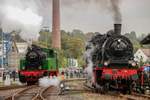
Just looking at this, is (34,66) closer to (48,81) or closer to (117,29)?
(48,81)

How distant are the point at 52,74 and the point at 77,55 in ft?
285

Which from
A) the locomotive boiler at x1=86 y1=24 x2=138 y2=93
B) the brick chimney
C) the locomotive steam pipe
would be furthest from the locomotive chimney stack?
the brick chimney

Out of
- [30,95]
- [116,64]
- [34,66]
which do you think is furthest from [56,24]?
[30,95]

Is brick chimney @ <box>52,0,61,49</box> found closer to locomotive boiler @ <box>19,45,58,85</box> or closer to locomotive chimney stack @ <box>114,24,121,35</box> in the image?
locomotive boiler @ <box>19,45,58,85</box>

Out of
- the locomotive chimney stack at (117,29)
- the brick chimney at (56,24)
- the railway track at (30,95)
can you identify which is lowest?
the railway track at (30,95)

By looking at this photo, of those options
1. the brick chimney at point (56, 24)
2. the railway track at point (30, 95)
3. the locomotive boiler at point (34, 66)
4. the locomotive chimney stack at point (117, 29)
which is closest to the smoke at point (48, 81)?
the locomotive boiler at point (34, 66)

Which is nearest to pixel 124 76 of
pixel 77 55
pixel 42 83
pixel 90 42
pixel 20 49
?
pixel 90 42

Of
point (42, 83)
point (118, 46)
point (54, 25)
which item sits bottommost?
point (42, 83)

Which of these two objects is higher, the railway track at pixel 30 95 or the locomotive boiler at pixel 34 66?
the locomotive boiler at pixel 34 66

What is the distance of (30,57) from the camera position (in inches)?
1583

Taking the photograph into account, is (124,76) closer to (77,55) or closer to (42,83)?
(42,83)

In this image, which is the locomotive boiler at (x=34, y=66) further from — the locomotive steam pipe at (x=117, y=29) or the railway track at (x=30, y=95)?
the locomotive steam pipe at (x=117, y=29)

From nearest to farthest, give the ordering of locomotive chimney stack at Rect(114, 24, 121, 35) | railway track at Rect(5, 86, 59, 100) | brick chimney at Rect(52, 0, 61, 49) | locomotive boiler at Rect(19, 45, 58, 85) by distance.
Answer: railway track at Rect(5, 86, 59, 100) → locomotive chimney stack at Rect(114, 24, 121, 35) → locomotive boiler at Rect(19, 45, 58, 85) → brick chimney at Rect(52, 0, 61, 49)

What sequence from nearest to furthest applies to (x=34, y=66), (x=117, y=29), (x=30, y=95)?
(x=30, y=95)
(x=117, y=29)
(x=34, y=66)
